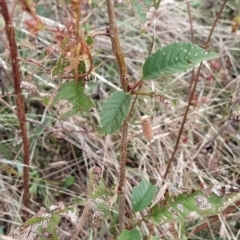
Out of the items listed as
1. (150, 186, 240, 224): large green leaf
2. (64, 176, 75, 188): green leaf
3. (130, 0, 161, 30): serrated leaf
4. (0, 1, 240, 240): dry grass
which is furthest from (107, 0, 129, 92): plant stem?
(64, 176, 75, 188): green leaf

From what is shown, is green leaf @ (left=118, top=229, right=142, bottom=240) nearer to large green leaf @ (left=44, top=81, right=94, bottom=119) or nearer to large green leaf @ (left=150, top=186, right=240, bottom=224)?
large green leaf @ (left=150, top=186, right=240, bottom=224)

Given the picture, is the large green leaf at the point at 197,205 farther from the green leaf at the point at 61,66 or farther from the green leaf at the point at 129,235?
the green leaf at the point at 61,66

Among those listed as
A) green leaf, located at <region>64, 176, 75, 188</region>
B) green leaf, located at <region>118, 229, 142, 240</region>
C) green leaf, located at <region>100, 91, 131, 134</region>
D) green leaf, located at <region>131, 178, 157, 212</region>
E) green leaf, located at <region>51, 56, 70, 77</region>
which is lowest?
green leaf, located at <region>64, 176, 75, 188</region>

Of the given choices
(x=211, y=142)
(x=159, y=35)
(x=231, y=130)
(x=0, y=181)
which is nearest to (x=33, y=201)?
(x=0, y=181)

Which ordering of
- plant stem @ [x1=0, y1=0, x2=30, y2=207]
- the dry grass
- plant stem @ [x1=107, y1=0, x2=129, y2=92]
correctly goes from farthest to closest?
the dry grass, plant stem @ [x1=0, y1=0, x2=30, y2=207], plant stem @ [x1=107, y1=0, x2=129, y2=92]

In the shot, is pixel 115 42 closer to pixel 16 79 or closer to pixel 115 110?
pixel 115 110

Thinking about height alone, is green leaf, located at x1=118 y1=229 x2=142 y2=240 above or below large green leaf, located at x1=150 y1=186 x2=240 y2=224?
below
